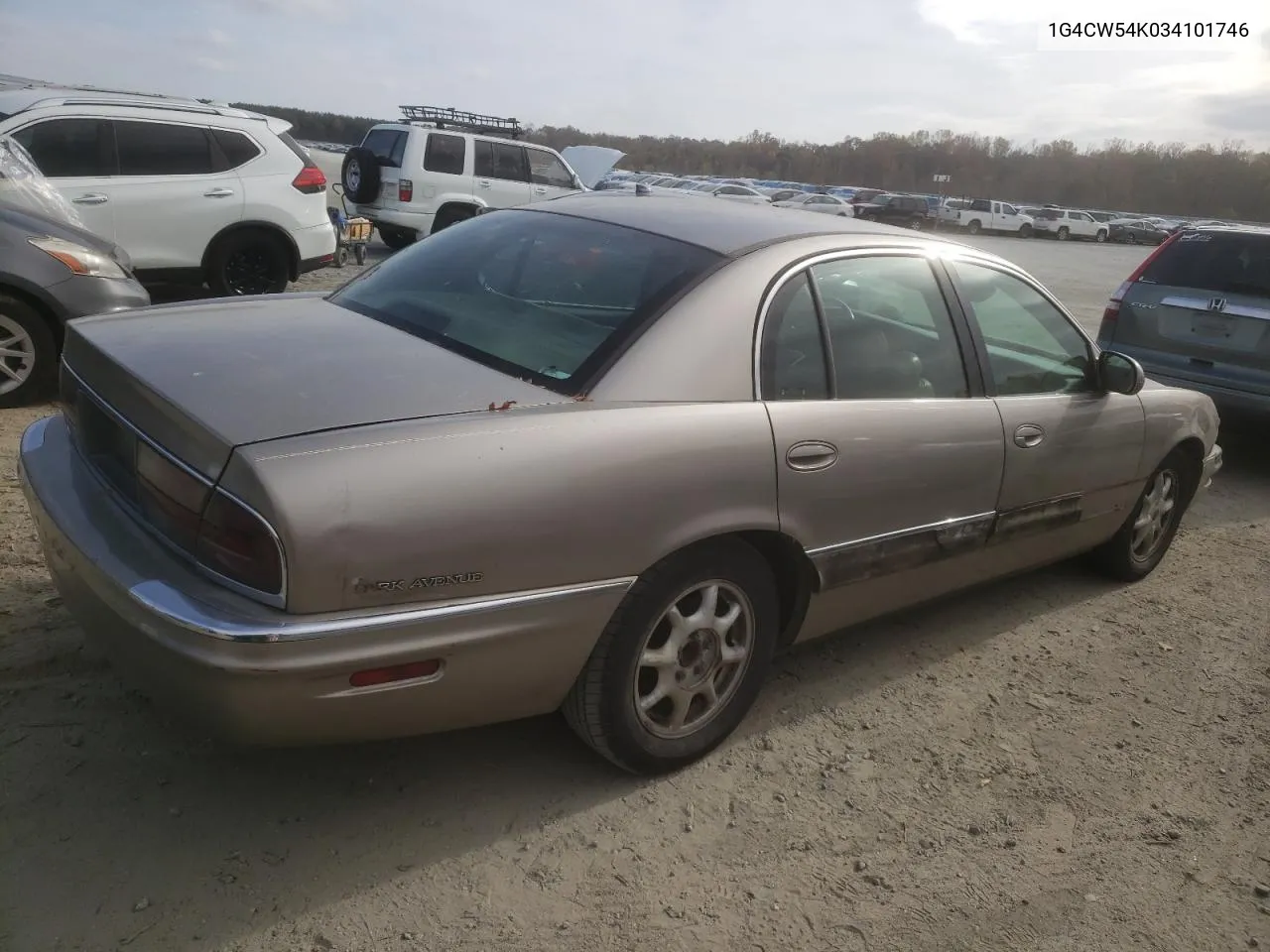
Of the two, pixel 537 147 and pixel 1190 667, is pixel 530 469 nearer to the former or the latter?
pixel 1190 667

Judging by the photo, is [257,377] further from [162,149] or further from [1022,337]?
[162,149]

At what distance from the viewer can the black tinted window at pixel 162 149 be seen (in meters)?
7.55

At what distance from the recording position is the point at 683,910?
7.52 feet

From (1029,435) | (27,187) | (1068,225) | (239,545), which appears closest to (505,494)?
(239,545)

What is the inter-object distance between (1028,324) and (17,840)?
3.64 m

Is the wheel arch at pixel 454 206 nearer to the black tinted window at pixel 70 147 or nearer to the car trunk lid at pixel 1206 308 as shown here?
the black tinted window at pixel 70 147

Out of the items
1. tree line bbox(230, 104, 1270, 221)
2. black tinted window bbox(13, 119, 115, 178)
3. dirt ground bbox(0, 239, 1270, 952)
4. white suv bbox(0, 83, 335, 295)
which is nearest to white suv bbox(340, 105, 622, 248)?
white suv bbox(0, 83, 335, 295)

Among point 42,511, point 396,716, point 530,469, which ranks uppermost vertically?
point 530,469

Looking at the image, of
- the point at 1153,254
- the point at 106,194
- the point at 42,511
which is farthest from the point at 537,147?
the point at 42,511

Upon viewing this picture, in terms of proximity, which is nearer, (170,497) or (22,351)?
(170,497)

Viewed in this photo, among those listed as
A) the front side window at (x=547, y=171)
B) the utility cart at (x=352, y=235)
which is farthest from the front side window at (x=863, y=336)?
the front side window at (x=547, y=171)

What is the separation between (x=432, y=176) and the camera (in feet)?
44.1

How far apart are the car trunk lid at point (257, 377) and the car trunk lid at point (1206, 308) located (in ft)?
19.3

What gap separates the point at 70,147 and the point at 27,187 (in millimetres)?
1042
